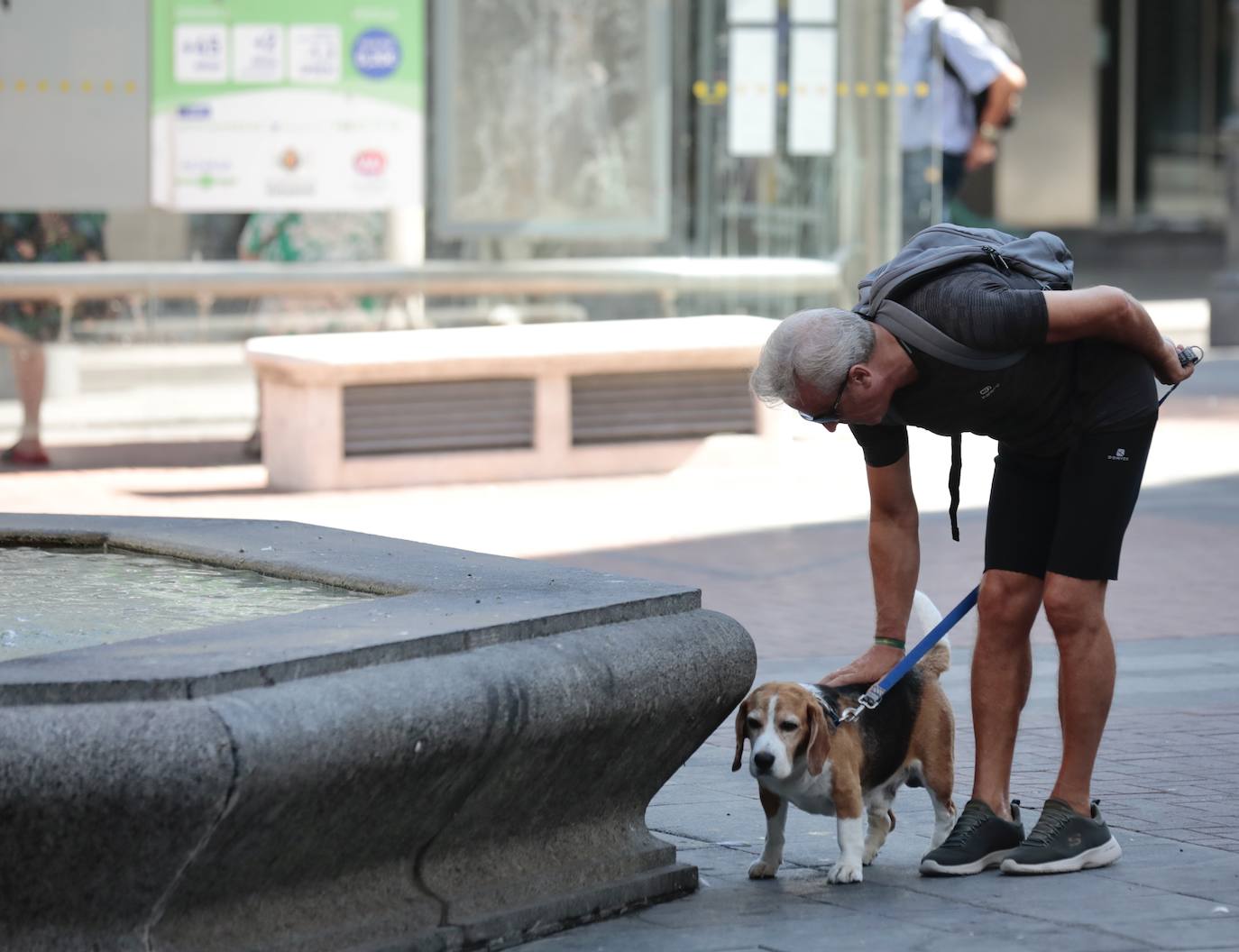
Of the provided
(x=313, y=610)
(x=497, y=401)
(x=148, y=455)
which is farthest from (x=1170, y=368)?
(x=148, y=455)

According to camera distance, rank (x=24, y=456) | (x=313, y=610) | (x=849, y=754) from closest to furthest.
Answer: (x=313, y=610)
(x=849, y=754)
(x=24, y=456)

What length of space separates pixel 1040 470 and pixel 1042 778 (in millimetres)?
1126

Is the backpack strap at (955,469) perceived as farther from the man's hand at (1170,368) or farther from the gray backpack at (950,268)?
the man's hand at (1170,368)

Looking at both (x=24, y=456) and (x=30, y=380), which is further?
(x=30, y=380)

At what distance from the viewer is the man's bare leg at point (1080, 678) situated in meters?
4.78

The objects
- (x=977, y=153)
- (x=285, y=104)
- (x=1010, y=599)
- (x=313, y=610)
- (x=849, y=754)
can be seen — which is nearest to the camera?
(x=313, y=610)

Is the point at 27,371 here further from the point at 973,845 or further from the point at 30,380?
the point at 973,845

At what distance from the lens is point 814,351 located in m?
4.43

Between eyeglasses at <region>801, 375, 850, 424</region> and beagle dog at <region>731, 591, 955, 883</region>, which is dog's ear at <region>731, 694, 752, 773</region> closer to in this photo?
beagle dog at <region>731, 591, 955, 883</region>

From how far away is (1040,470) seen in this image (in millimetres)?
4895

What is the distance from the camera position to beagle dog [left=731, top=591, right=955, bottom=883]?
4.51 meters

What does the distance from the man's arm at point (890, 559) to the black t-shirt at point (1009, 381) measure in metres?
0.08

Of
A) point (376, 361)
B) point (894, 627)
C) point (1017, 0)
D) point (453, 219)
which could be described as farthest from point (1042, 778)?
point (1017, 0)

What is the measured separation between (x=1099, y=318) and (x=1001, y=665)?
2.83 feet
